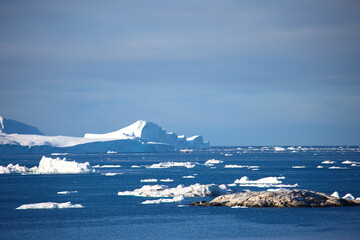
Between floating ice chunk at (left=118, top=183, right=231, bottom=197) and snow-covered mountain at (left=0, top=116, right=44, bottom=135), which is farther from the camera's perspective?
snow-covered mountain at (left=0, top=116, right=44, bottom=135)

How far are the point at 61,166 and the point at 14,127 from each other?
57214 millimetres

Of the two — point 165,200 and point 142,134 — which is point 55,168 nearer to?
point 165,200

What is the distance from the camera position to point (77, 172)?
73812 mm

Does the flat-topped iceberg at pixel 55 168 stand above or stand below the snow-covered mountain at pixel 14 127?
below

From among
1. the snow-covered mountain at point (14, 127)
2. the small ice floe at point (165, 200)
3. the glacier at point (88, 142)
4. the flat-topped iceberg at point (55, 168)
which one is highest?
the snow-covered mountain at point (14, 127)

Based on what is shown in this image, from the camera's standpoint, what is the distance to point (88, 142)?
380 feet

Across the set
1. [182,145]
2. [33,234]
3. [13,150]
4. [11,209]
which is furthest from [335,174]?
[182,145]

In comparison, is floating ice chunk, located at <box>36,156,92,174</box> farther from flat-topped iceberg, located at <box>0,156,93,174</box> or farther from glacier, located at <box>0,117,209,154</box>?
glacier, located at <box>0,117,209,154</box>

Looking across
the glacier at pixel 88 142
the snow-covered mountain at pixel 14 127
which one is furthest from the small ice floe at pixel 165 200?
the snow-covered mountain at pixel 14 127

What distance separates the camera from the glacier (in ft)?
361

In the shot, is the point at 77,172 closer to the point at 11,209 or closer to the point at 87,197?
the point at 87,197

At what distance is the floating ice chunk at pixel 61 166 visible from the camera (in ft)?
239

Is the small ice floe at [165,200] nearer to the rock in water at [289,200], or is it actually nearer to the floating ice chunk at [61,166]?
the rock in water at [289,200]

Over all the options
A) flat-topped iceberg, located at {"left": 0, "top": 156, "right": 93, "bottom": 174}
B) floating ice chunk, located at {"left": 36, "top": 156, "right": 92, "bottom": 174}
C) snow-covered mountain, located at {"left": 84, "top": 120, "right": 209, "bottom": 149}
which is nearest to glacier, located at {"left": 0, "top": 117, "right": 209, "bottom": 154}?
snow-covered mountain, located at {"left": 84, "top": 120, "right": 209, "bottom": 149}
